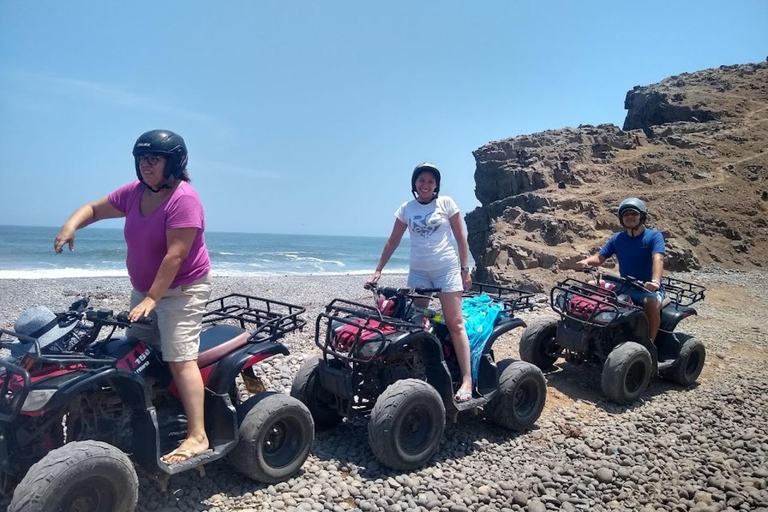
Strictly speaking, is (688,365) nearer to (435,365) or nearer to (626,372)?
(626,372)

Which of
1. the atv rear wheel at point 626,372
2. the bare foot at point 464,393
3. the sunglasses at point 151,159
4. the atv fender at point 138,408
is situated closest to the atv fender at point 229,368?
the atv fender at point 138,408

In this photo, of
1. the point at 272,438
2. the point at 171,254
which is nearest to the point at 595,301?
the point at 272,438

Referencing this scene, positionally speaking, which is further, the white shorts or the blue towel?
the blue towel

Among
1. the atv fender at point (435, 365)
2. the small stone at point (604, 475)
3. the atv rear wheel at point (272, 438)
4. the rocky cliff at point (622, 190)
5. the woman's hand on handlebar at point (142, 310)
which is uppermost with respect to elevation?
the rocky cliff at point (622, 190)

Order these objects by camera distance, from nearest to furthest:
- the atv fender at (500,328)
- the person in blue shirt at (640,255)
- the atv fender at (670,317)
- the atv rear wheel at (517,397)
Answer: the atv rear wheel at (517,397), the atv fender at (500,328), the person in blue shirt at (640,255), the atv fender at (670,317)

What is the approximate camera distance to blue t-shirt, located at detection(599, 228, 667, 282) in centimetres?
727

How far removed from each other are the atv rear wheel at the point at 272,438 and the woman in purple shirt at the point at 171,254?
332 mm

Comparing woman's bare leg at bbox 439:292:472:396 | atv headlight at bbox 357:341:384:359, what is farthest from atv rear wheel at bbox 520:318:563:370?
atv headlight at bbox 357:341:384:359

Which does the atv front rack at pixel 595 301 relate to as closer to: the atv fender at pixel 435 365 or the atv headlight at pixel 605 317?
the atv headlight at pixel 605 317

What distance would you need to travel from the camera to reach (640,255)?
736 centimetres

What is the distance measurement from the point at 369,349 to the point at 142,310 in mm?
1941

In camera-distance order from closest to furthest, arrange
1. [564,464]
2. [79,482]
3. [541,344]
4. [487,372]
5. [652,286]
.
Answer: [79,482], [564,464], [487,372], [652,286], [541,344]

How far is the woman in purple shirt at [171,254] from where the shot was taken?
3.84 meters

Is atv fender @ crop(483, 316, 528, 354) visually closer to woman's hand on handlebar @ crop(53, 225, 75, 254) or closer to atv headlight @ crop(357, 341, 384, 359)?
atv headlight @ crop(357, 341, 384, 359)
